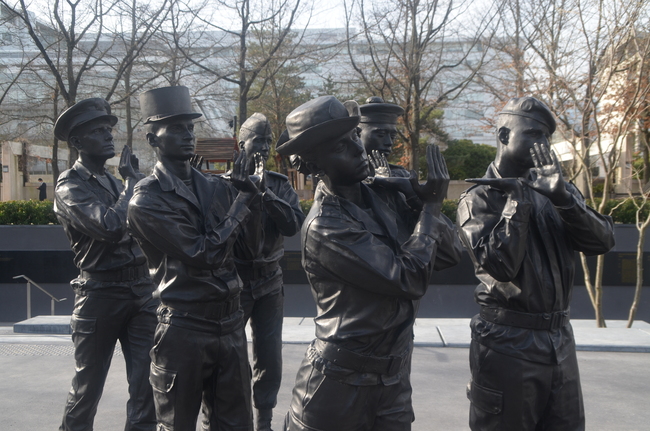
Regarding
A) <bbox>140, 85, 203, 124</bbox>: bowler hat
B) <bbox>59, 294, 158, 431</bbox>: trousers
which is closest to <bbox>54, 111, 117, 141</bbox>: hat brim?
<bbox>140, 85, 203, 124</bbox>: bowler hat

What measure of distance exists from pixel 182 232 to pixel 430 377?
3729 mm

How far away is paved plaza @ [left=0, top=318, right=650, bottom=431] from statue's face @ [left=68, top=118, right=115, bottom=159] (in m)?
2.31

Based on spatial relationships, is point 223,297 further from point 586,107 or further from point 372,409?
point 586,107

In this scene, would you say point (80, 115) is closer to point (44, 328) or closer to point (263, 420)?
point (263, 420)

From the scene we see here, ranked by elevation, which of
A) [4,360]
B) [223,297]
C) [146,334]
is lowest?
[4,360]

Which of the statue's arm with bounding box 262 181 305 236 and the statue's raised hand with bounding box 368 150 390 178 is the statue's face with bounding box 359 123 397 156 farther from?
the statue's raised hand with bounding box 368 150 390 178

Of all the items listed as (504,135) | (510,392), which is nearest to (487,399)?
A: (510,392)

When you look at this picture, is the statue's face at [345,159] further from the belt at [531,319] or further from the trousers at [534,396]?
the trousers at [534,396]

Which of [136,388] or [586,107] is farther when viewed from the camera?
[586,107]

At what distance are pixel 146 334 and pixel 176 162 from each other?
1430mm

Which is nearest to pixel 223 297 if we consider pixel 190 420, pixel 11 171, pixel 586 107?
pixel 190 420

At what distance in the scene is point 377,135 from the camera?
535 centimetres

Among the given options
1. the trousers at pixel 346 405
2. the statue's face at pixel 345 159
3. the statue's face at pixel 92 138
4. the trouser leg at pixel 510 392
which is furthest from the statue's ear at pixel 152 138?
the trouser leg at pixel 510 392

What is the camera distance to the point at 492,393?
296 cm
